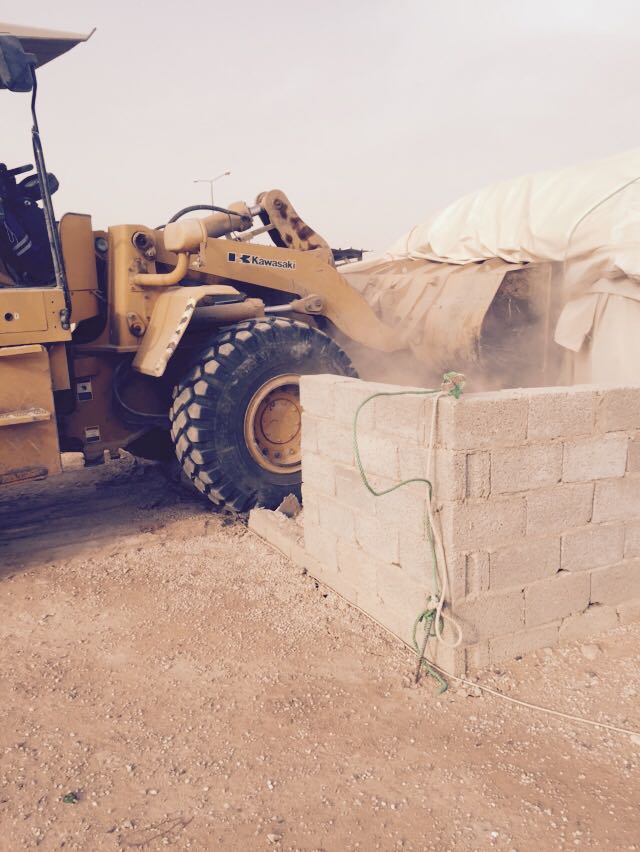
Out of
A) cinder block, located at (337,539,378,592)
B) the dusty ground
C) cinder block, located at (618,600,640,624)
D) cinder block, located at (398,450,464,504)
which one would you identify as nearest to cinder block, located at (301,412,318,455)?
cinder block, located at (337,539,378,592)

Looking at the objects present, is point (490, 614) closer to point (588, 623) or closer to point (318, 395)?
point (588, 623)

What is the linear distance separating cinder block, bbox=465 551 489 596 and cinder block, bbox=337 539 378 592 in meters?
0.61

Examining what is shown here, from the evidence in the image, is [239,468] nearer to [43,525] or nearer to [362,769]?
[43,525]

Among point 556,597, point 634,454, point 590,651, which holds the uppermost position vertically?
point 634,454

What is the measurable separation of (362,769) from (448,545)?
1033mm

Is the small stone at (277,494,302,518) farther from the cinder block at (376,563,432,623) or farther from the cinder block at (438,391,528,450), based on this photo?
the cinder block at (438,391,528,450)

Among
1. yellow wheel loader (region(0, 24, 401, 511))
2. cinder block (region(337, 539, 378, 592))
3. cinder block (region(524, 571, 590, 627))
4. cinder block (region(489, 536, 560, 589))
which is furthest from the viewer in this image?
yellow wheel loader (region(0, 24, 401, 511))

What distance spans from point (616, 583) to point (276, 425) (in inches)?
110

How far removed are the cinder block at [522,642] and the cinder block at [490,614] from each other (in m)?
0.04

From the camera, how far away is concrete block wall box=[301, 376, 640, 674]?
3.22 metres

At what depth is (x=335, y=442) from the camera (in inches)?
157

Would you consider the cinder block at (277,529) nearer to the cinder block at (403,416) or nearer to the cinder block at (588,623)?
the cinder block at (403,416)

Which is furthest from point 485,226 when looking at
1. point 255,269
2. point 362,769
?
point 362,769

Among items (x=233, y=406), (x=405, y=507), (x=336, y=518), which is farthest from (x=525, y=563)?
(x=233, y=406)
